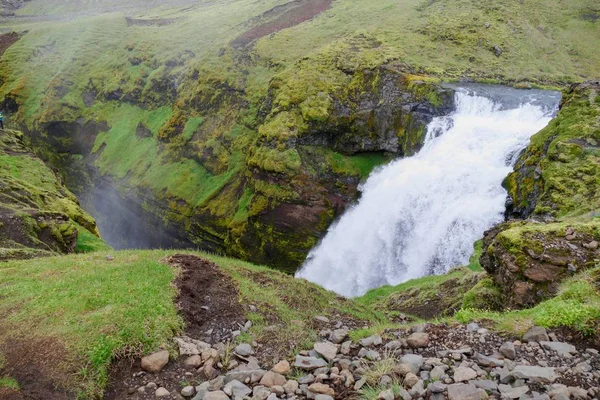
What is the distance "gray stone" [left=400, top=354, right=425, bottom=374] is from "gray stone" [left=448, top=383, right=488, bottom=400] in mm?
748

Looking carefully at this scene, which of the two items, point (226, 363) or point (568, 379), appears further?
point (226, 363)

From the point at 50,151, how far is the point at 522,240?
197 ft

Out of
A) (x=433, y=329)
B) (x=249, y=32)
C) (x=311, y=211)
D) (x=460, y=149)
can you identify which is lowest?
(x=311, y=211)

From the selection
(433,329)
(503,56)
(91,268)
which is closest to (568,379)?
(433,329)

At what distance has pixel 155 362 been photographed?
797 centimetres

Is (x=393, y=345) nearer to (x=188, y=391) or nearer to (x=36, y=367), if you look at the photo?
(x=188, y=391)

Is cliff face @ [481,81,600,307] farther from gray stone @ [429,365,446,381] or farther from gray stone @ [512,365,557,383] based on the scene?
gray stone @ [429,365,446,381]

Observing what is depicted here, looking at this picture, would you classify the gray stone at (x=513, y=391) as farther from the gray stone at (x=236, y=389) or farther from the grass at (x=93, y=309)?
the grass at (x=93, y=309)

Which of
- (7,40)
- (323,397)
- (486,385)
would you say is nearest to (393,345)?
(323,397)

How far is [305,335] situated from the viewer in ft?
31.0

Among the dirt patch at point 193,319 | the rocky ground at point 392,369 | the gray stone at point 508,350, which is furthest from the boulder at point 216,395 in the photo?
the gray stone at point 508,350

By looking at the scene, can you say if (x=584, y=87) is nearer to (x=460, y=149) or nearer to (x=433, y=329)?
(x=460, y=149)

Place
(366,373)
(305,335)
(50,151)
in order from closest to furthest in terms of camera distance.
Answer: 1. (366,373)
2. (305,335)
3. (50,151)

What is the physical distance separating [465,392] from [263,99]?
38.6 metres
